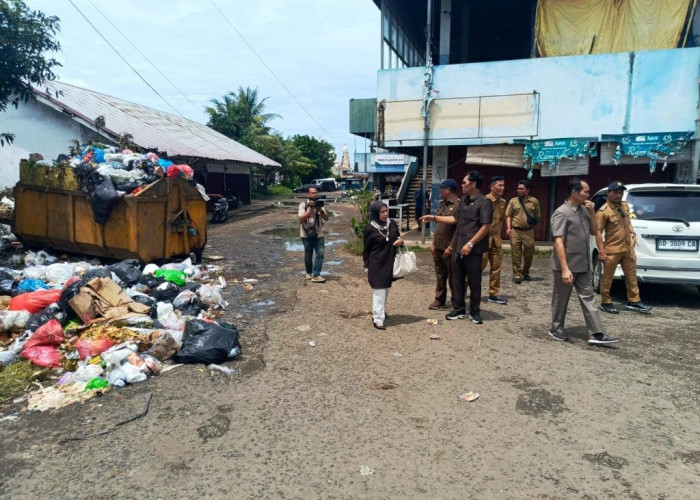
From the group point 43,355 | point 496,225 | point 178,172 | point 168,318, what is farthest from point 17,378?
point 496,225

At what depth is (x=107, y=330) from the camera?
4918 mm

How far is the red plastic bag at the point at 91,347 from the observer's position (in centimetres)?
451

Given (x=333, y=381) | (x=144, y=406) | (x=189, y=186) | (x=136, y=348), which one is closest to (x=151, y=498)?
(x=144, y=406)

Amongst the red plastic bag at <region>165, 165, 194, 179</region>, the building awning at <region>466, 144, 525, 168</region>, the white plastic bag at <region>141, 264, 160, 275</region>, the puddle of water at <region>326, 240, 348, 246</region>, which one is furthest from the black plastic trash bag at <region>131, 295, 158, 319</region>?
the building awning at <region>466, 144, 525, 168</region>

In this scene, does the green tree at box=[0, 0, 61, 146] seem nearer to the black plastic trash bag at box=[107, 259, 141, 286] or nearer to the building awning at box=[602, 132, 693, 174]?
the black plastic trash bag at box=[107, 259, 141, 286]

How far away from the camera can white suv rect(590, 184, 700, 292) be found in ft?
20.7

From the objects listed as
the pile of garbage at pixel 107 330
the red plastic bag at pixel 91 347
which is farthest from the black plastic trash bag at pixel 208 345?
the red plastic bag at pixel 91 347

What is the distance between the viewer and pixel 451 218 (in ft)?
19.6

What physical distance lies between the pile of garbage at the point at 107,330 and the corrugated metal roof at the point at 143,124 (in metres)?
9.46

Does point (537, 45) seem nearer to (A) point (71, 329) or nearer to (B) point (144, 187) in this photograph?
(B) point (144, 187)

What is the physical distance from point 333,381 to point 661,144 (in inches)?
420

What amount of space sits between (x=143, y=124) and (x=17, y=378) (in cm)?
1660

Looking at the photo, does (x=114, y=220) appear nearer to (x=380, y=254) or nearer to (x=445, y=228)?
(x=380, y=254)

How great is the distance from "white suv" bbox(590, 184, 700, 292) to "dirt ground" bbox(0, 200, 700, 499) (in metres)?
1.00
